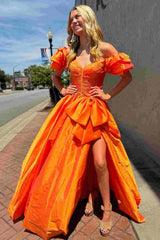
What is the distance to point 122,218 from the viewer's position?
2156 mm

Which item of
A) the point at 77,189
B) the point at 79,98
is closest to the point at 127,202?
the point at 77,189

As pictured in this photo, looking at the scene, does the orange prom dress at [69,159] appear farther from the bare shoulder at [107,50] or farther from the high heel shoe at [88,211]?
the high heel shoe at [88,211]

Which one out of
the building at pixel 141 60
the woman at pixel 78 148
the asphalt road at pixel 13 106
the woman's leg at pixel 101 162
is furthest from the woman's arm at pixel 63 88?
the asphalt road at pixel 13 106

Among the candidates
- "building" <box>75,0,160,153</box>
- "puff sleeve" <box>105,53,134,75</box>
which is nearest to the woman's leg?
"puff sleeve" <box>105,53,134,75</box>

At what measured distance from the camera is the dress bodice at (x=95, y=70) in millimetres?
1895

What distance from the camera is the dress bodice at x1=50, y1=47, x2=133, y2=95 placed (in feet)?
6.22

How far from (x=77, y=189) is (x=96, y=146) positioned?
1.49 feet

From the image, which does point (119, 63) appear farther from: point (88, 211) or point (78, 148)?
point (88, 211)

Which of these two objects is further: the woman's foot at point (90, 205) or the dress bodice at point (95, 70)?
the woman's foot at point (90, 205)

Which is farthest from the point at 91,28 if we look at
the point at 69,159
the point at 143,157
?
the point at 143,157

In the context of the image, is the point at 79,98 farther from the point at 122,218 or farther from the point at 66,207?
the point at 122,218

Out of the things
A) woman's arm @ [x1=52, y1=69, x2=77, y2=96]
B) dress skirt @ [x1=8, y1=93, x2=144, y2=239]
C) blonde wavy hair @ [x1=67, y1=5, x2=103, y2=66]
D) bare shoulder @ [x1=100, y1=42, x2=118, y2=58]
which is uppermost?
blonde wavy hair @ [x1=67, y1=5, x2=103, y2=66]

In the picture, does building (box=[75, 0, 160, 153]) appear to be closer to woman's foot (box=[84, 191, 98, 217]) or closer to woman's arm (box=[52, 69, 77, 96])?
woman's foot (box=[84, 191, 98, 217])

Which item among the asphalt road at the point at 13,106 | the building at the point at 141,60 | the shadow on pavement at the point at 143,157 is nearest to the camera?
the shadow on pavement at the point at 143,157
